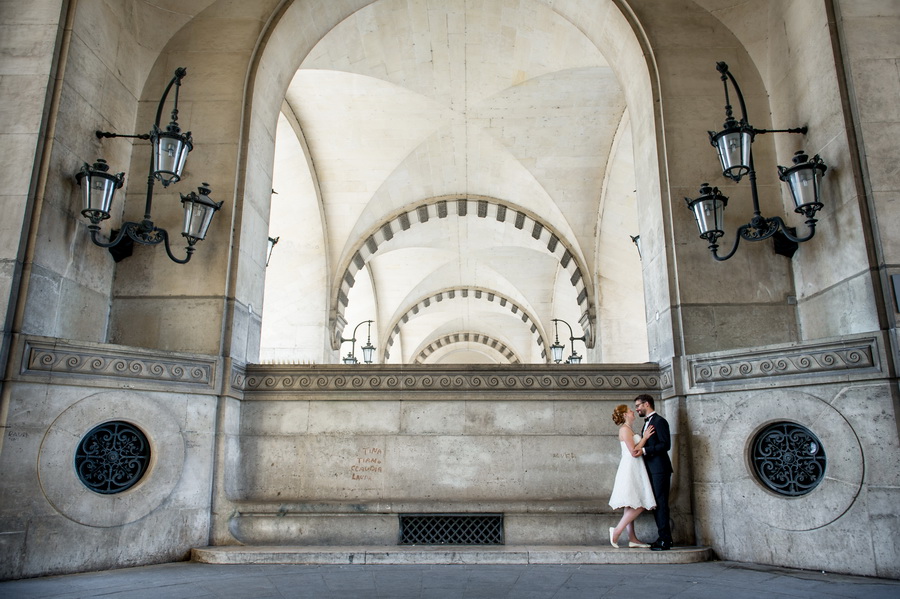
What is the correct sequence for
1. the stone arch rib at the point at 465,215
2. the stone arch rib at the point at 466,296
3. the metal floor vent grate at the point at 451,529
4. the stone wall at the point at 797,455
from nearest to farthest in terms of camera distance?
the stone wall at the point at 797,455, the metal floor vent grate at the point at 451,529, the stone arch rib at the point at 465,215, the stone arch rib at the point at 466,296

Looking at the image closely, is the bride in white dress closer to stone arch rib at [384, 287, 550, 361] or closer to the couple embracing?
the couple embracing

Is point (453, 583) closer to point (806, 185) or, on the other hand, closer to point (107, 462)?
point (107, 462)

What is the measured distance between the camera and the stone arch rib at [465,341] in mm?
32969

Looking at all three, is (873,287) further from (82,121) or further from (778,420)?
(82,121)

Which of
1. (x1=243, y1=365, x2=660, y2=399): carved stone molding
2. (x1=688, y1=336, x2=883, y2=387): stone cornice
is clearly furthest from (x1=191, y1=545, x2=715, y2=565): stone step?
(x1=243, y1=365, x2=660, y2=399): carved stone molding

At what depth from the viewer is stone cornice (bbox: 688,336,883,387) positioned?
557 centimetres

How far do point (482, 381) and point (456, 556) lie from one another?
6.57ft

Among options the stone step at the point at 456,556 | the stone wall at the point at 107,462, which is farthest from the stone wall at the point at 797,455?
the stone wall at the point at 107,462

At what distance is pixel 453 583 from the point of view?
472cm

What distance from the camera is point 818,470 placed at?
567cm

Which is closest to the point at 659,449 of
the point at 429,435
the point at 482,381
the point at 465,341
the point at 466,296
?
the point at 482,381

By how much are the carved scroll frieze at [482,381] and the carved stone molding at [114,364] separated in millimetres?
1064

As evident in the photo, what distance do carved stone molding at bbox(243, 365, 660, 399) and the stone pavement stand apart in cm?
202

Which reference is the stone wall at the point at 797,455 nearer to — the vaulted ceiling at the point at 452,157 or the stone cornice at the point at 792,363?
the stone cornice at the point at 792,363
